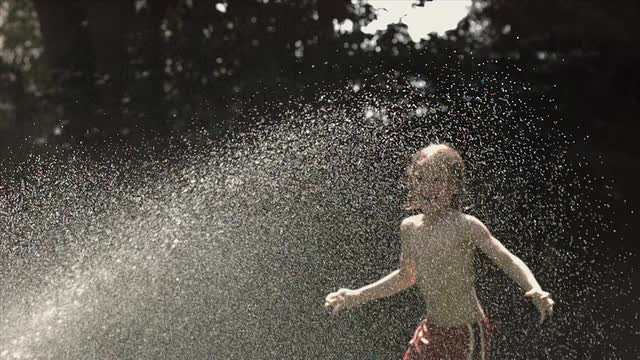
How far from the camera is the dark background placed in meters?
6.87

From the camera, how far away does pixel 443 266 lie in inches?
168

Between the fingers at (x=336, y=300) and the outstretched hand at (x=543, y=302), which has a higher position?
the outstretched hand at (x=543, y=302)

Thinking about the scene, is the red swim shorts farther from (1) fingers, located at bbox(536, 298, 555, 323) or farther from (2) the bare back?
(1) fingers, located at bbox(536, 298, 555, 323)

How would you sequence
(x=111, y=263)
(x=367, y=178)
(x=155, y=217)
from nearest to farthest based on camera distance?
1. (x=111, y=263)
2. (x=155, y=217)
3. (x=367, y=178)

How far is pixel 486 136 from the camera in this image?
6.75 m

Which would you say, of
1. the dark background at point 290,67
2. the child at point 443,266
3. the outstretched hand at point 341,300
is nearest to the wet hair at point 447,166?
the child at point 443,266

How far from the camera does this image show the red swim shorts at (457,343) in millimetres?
4172

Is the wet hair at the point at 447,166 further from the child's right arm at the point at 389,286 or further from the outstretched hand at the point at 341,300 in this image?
the outstretched hand at the point at 341,300

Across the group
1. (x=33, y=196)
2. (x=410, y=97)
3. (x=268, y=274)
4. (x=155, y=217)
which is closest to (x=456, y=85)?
(x=410, y=97)

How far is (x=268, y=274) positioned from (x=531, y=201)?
172cm

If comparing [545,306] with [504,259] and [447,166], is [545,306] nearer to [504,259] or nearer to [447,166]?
[504,259]

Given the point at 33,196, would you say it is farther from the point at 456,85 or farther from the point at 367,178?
the point at 456,85

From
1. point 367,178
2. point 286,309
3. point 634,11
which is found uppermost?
point 634,11

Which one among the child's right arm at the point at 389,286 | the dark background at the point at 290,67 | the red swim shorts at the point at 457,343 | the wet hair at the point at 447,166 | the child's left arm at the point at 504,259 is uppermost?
the wet hair at the point at 447,166
